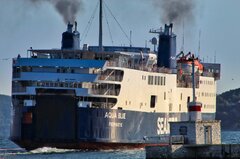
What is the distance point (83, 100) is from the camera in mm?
100625

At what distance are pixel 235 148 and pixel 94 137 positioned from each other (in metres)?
19.2

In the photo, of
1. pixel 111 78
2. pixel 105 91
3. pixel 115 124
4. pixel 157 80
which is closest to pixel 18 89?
pixel 105 91

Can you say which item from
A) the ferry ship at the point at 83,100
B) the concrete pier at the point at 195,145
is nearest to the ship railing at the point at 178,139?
the concrete pier at the point at 195,145

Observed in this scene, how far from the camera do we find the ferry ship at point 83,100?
328ft

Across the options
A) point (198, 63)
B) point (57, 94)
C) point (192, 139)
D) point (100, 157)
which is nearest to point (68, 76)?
point (57, 94)

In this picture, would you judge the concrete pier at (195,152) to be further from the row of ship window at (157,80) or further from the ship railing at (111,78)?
the row of ship window at (157,80)

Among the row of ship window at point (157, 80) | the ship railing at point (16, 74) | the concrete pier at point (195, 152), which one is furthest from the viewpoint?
the row of ship window at point (157, 80)

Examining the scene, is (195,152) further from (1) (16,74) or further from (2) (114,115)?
(1) (16,74)

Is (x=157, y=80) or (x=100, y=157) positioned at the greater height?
(x=157, y=80)

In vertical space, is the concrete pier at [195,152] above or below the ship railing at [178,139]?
below

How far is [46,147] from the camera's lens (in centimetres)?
10025

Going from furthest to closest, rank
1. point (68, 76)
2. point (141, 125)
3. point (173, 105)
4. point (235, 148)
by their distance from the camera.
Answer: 1. point (173, 105)
2. point (141, 125)
3. point (68, 76)
4. point (235, 148)

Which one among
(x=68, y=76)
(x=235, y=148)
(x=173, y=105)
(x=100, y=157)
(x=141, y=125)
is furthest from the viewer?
(x=173, y=105)

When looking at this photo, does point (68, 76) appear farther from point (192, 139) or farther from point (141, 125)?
point (192, 139)
